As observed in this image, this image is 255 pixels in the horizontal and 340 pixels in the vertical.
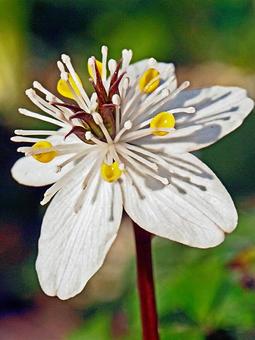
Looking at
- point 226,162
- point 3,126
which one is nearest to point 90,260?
point 226,162

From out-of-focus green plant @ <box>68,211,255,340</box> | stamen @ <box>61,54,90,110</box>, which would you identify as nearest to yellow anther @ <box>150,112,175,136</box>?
stamen @ <box>61,54,90,110</box>

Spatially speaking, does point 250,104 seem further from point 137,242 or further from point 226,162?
point 226,162

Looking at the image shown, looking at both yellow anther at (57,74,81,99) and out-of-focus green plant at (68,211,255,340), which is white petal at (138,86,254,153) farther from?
out-of-focus green plant at (68,211,255,340)

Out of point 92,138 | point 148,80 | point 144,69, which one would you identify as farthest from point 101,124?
point 144,69

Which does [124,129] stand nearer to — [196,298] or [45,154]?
[45,154]

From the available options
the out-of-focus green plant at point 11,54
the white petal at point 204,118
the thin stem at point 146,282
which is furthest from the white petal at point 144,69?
the out-of-focus green plant at point 11,54

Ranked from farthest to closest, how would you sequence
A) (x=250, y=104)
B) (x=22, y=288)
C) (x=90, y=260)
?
(x=22, y=288)
(x=250, y=104)
(x=90, y=260)

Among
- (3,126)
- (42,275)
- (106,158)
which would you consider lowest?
(42,275)
